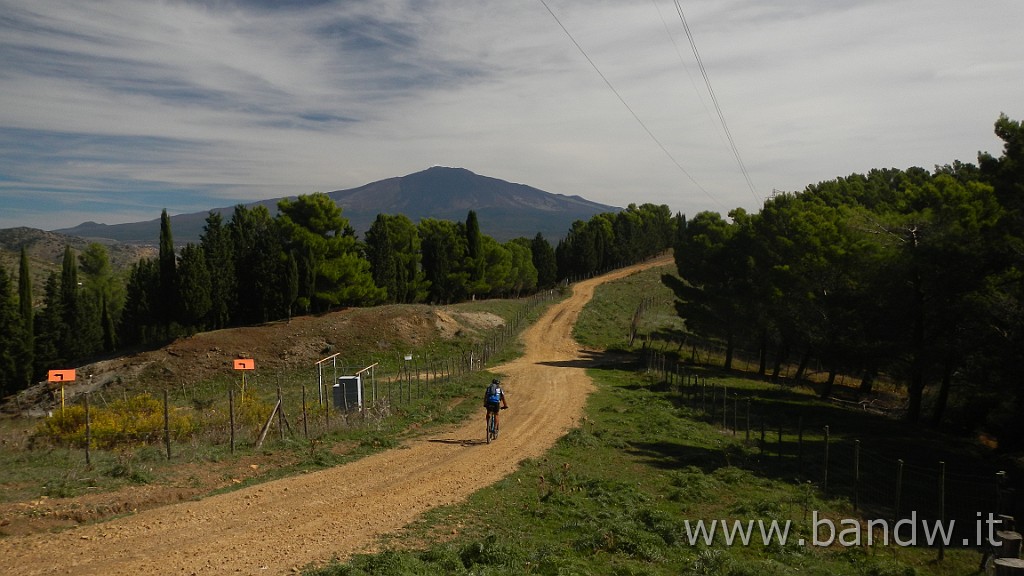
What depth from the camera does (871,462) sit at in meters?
20.9

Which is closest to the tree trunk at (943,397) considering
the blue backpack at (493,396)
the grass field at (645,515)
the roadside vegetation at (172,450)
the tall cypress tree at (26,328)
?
the grass field at (645,515)

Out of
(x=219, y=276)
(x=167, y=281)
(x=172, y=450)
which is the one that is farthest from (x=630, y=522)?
(x=219, y=276)

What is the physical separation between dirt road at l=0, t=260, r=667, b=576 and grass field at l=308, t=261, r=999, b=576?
0.81 metres

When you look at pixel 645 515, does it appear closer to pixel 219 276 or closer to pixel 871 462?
pixel 871 462

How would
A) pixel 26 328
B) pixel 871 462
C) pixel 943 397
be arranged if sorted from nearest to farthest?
1. pixel 871 462
2. pixel 943 397
3. pixel 26 328

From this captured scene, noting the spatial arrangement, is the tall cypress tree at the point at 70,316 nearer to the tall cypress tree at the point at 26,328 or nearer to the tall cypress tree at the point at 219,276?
the tall cypress tree at the point at 26,328

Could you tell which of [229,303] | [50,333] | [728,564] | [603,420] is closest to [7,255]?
[50,333]

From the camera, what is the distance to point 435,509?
12852mm

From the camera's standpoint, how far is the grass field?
406 inches

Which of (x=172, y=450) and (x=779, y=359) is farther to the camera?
(x=779, y=359)

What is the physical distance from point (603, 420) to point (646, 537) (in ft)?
43.0

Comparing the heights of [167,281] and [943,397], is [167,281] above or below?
above

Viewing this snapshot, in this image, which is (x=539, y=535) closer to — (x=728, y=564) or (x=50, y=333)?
(x=728, y=564)

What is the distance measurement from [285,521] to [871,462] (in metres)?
18.9
